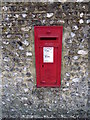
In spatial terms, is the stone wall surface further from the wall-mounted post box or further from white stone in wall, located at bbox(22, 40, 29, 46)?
the wall-mounted post box

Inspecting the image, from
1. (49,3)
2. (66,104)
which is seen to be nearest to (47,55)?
(49,3)

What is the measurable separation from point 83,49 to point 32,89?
1.26m

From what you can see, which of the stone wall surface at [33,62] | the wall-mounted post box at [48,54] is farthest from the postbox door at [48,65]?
the stone wall surface at [33,62]

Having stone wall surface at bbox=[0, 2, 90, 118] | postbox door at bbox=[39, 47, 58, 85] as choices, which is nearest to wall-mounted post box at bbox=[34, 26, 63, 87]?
postbox door at bbox=[39, 47, 58, 85]

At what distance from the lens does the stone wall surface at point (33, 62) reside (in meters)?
2.83

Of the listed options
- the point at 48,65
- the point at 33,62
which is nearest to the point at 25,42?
the point at 33,62

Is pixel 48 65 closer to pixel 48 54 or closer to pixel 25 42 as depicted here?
pixel 48 54

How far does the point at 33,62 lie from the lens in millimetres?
3146

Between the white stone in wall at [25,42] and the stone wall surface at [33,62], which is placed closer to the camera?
the stone wall surface at [33,62]

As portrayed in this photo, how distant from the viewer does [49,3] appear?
2.79 metres

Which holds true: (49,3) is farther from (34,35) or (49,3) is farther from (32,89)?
(32,89)

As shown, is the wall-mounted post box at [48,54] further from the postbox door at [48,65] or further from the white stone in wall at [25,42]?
the white stone in wall at [25,42]

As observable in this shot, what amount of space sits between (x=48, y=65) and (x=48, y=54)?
0.71ft

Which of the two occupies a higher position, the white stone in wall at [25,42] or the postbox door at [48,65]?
the white stone in wall at [25,42]
